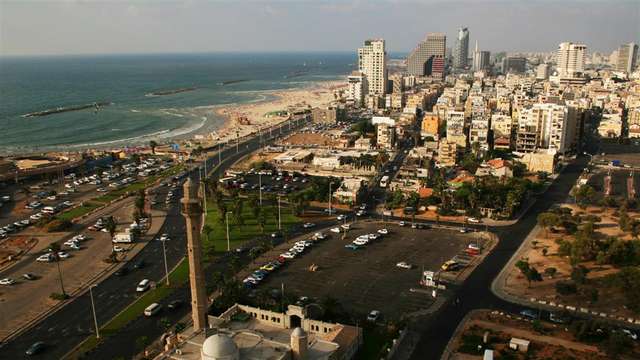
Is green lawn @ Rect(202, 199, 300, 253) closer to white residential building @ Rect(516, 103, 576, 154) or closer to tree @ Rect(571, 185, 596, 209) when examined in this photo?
tree @ Rect(571, 185, 596, 209)

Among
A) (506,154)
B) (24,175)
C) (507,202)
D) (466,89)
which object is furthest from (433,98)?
(24,175)

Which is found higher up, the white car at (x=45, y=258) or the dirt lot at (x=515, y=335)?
the dirt lot at (x=515, y=335)

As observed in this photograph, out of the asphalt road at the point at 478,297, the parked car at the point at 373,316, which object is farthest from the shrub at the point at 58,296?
the asphalt road at the point at 478,297

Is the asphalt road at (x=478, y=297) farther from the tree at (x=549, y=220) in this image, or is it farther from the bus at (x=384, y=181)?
the bus at (x=384, y=181)

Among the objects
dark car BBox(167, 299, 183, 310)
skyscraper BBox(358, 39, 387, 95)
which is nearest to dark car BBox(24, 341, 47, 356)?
dark car BBox(167, 299, 183, 310)

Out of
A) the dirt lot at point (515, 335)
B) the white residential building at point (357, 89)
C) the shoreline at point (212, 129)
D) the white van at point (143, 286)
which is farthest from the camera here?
the white residential building at point (357, 89)
